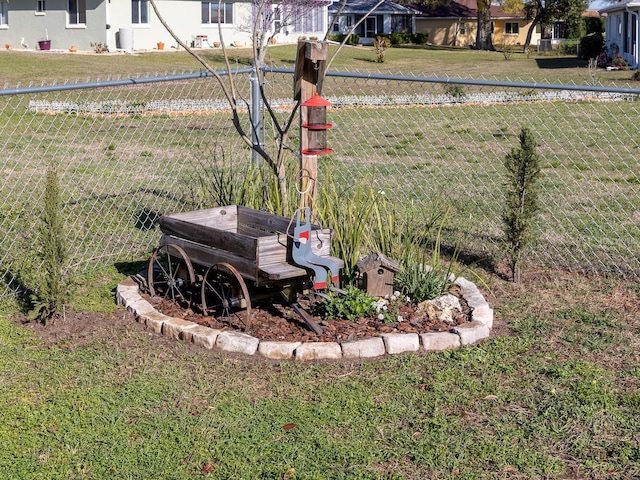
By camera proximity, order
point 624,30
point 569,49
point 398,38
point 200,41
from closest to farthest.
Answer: point 624,30
point 200,41
point 569,49
point 398,38

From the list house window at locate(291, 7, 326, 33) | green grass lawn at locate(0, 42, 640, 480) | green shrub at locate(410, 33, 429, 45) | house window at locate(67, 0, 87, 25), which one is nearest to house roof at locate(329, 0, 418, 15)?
green shrub at locate(410, 33, 429, 45)

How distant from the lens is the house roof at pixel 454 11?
59.1m

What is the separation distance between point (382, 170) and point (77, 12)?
2782cm

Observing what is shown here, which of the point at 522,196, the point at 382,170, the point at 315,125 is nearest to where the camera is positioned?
the point at 315,125

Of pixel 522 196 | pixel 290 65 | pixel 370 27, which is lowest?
pixel 522 196

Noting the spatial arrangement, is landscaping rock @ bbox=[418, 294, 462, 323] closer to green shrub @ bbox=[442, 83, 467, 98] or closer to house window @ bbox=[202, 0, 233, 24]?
green shrub @ bbox=[442, 83, 467, 98]

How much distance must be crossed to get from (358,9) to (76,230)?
5375 centimetres

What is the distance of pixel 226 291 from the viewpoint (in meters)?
5.79

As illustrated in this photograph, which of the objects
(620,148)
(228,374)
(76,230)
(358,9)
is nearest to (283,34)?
(358,9)

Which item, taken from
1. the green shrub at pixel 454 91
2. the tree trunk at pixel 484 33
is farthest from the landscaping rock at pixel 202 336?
the tree trunk at pixel 484 33

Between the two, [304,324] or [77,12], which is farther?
[77,12]

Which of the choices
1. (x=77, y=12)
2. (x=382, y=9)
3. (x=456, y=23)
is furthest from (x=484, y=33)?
(x=77, y=12)

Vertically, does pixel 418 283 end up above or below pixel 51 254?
below

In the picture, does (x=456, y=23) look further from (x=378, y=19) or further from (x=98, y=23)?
(x=98, y=23)
